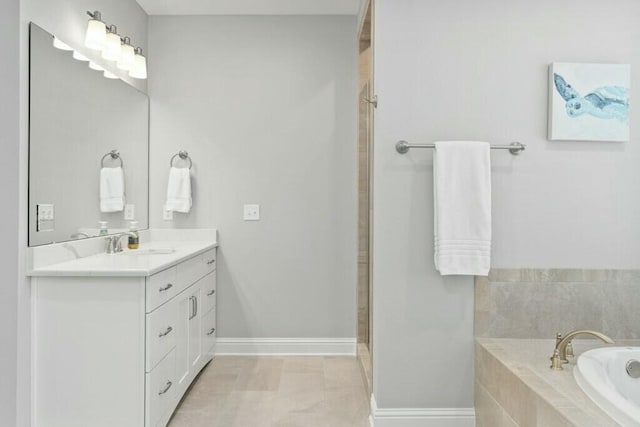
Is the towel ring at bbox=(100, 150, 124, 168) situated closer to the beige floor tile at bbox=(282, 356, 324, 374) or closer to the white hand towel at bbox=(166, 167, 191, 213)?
the white hand towel at bbox=(166, 167, 191, 213)

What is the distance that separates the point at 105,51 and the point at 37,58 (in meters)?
0.66

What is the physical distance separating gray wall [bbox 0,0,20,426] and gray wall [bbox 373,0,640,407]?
163cm

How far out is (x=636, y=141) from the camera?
253 cm

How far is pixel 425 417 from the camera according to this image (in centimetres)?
250

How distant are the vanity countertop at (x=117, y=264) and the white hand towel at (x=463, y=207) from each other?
1355 mm

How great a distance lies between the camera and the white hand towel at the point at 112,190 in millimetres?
3047

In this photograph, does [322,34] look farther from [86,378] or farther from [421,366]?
[86,378]

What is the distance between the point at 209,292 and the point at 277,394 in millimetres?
917

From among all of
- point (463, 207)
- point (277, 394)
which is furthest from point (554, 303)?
point (277, 394)

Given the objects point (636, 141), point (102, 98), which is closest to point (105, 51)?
point (102, 98)

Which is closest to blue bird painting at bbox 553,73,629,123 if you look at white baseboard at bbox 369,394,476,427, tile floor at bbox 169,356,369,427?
white baseboard at bbox 369,394,476,427

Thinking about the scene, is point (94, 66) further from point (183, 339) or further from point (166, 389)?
point (166, 389)

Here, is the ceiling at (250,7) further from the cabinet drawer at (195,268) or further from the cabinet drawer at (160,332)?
the cabinet drawer at (160,332)

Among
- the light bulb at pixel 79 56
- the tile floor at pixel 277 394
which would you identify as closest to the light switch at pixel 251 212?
the tile floor at pixel 277 394
